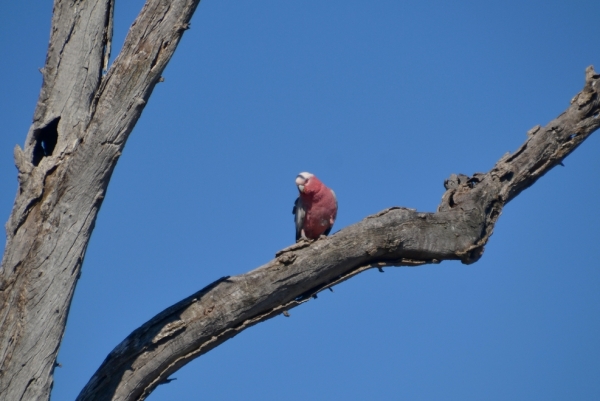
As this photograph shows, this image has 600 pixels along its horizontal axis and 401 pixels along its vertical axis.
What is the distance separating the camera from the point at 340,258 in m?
6.48

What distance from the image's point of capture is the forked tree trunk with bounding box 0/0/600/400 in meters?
5.18

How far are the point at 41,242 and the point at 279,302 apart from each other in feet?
7.44

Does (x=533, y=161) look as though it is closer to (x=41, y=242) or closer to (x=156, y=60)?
(x=156, y=60)

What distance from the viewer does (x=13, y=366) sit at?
16.5 ft

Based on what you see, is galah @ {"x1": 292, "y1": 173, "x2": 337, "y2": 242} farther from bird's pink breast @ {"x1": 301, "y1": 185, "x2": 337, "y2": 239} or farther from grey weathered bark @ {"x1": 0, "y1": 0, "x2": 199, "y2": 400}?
grey weathered bark @ {"x1": 0, "y1": 0, "x2": 199, "y2": 400}

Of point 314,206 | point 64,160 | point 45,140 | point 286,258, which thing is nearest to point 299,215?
point 314,206

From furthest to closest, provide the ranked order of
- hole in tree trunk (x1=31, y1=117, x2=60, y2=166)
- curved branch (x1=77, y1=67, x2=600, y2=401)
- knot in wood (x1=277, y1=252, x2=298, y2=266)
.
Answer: knot in wood (x1=277, y1=252, x2=298, y2=266)
curved branch (x1=77, y1=67, x2=600, y2=401)
hole in tree trunk (x1=31, y1=117, x2=60, y2=166)

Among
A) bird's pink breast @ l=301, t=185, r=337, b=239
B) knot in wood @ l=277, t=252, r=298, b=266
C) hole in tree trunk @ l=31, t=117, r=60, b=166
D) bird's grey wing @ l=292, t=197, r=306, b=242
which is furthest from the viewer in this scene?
bird's grey wing @ l=292, t=197, r=306, b=242

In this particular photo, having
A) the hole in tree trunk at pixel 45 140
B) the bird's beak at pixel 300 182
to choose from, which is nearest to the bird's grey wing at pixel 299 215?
the bird's beak at pixel 300 182

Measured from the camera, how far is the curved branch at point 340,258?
579 cm

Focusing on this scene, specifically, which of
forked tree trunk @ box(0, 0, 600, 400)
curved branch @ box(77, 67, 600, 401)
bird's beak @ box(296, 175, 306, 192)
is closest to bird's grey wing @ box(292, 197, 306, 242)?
bird's beak @ box(296, 175, 306, 192)

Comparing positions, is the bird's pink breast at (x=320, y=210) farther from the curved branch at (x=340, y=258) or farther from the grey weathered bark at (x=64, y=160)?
the grey weathered bark at (x=64, y=160)

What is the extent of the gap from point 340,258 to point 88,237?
7.88ft

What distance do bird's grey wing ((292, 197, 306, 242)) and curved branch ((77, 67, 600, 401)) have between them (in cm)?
346
